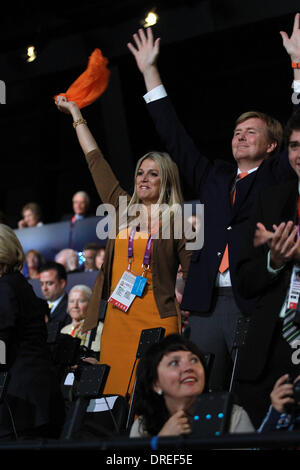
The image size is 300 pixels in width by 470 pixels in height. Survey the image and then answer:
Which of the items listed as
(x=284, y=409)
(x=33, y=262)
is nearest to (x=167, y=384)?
(x=284, y=409)

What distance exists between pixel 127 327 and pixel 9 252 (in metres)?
0.60

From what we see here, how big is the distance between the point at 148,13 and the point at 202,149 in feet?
8.42

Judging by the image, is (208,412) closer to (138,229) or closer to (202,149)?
(138,229)

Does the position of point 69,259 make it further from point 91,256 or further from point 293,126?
point 293,126

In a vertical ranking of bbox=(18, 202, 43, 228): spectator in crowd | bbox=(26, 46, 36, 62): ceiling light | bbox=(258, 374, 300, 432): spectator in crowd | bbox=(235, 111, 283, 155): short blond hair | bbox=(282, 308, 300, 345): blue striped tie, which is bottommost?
bbox=(258, 374, 300, 432): spectator in crowd

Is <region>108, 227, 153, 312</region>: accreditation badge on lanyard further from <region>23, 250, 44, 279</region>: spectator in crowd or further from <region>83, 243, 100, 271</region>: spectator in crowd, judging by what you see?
<region>23, 250, 44, 279</region>: spectator in crowd

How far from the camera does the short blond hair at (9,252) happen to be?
280cm

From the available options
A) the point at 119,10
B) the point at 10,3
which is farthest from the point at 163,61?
the point at 10,3

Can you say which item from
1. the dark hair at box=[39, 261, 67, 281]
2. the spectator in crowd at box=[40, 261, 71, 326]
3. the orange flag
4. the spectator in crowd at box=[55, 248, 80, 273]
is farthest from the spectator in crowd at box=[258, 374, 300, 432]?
the spectator in crowd at box=[55, 248, 80, 273]

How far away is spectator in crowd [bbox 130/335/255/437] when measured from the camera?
216 centimetres

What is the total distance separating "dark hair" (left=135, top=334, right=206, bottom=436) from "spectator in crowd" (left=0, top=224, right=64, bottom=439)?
1.53 feet

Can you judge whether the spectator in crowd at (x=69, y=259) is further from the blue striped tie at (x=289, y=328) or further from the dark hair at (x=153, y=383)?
the blue striped tie at (x=289, y=328)

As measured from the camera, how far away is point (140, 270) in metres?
3.05
